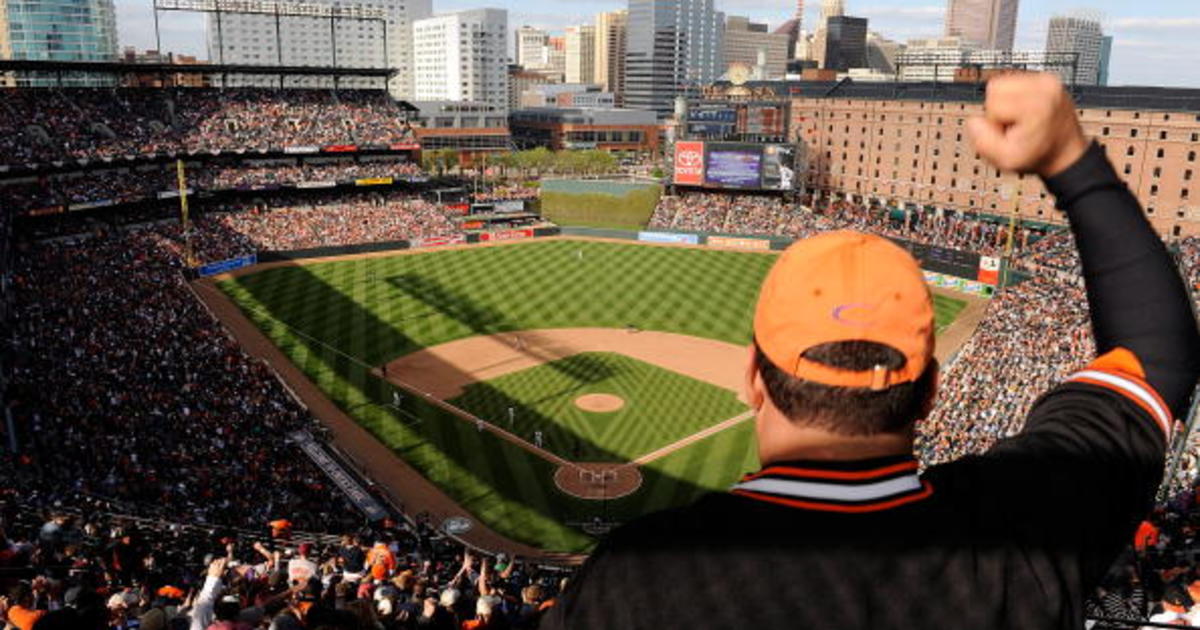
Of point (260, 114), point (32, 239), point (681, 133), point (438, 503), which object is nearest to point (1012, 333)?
point (438, 503)

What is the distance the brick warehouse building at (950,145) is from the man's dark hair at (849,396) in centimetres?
5237

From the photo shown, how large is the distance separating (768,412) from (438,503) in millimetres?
25866

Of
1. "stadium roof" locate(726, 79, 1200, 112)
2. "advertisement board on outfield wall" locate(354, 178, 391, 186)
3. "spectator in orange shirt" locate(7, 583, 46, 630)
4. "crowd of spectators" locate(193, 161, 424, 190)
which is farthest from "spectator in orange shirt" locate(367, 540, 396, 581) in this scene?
"stadium roof" locate(726, 79, 1200, 112)

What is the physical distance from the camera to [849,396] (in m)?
1.90

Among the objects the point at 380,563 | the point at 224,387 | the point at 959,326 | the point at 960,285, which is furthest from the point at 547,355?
the point at 380,563

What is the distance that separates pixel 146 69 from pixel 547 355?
4232 centimetres

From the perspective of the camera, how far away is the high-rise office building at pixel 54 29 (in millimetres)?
168125

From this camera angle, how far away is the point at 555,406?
3453 centimetres

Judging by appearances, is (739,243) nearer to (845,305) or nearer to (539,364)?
(539,364)

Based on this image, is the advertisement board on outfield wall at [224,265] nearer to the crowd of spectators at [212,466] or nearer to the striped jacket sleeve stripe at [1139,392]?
the crowd of spectators at [212,466]

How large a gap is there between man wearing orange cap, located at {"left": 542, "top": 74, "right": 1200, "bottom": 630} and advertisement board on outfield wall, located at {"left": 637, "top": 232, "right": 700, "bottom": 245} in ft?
219

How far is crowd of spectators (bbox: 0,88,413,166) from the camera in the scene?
182ft

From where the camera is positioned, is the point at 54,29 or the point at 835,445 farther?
the point at 54,29

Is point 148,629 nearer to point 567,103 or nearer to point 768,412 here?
point 768,412
